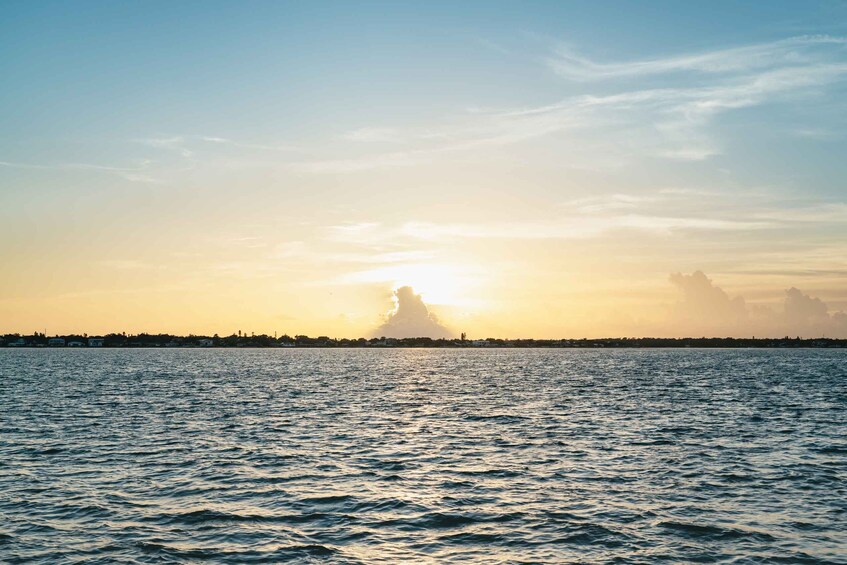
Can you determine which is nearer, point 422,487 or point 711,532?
point 711,532

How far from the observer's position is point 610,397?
8638cm

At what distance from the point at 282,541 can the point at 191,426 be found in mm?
34612

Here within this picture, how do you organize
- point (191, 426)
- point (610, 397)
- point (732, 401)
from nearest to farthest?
point (191, 426), point (732, 401), point (610, 397)

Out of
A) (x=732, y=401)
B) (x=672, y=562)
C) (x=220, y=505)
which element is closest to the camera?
(x=672, y=562)

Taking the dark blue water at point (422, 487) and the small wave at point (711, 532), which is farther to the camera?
the small wave at point (711, 532)

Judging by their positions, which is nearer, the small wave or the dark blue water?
the dark blue water

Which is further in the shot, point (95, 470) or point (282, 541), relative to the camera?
point (95, 470)

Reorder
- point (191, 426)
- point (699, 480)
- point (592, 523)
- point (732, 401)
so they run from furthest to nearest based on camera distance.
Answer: point (732, 401) < point (191, 426) < point (699, 480) < point (592, 523)

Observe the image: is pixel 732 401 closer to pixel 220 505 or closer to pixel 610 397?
pixel 610 397

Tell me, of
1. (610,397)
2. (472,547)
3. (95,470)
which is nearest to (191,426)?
(95,470)

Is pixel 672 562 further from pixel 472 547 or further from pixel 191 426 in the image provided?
pixel 191 426

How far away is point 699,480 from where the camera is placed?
34375 millimetres

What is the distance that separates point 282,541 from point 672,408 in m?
56.2

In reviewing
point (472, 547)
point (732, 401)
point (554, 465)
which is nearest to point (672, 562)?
point (472, 547)
